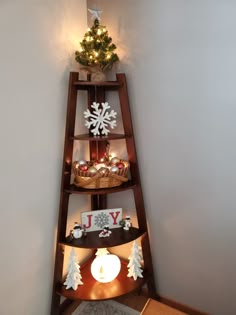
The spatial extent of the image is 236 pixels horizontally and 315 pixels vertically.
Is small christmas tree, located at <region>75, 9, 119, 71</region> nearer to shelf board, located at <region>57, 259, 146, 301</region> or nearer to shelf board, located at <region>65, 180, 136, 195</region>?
shelf board, located at <region>65, 180, 136, 195</region>

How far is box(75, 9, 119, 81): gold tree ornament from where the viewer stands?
4.21 ft

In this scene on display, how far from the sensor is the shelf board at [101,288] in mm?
1368

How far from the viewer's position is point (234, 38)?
42.2 inches

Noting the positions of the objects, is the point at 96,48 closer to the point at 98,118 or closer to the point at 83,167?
the point at 98,118

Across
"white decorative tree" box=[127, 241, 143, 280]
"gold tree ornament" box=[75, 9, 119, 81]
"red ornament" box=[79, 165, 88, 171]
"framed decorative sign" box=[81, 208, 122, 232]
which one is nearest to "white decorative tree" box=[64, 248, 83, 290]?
"framed decorative sign" box=[81, 208, 122, 232]

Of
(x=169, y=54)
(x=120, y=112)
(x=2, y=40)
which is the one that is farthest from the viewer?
(x=120, y=112)

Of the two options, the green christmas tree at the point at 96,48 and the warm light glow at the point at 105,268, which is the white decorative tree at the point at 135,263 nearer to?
the warm light glow at the point at 105,268

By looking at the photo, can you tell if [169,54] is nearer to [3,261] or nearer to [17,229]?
Answer: [17,229]

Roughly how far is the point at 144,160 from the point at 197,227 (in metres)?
0.51

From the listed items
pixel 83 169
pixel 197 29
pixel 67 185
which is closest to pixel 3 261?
pixel 67 185

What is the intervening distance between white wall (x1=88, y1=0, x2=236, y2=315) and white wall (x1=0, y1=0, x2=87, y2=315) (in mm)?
382

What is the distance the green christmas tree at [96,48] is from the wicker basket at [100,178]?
616mm

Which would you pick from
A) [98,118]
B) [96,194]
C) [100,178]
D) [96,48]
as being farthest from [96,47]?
[96,194]

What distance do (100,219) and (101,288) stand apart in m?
0.43
